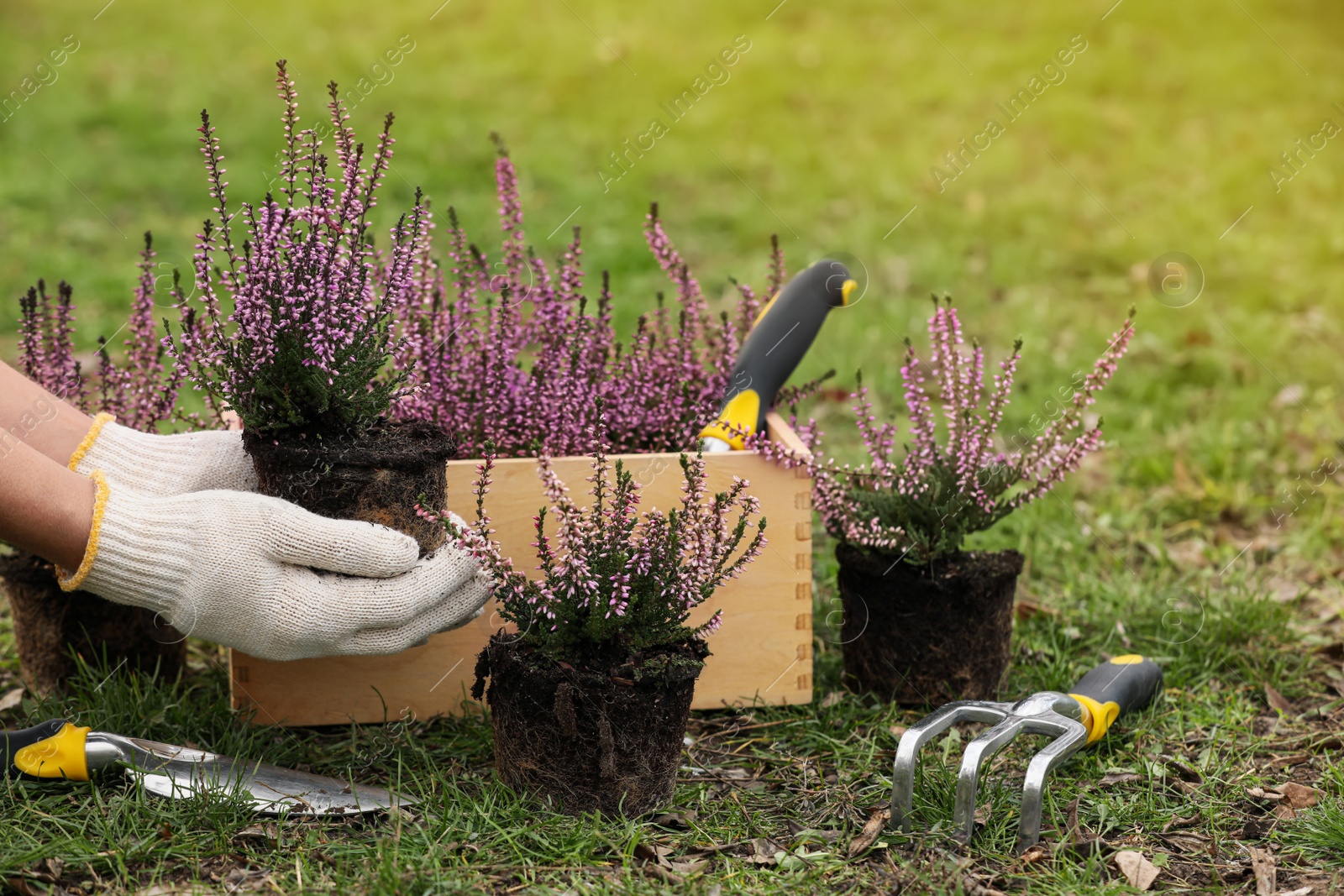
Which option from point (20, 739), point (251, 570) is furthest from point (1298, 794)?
point (20, 739)

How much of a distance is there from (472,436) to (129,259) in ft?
11.9

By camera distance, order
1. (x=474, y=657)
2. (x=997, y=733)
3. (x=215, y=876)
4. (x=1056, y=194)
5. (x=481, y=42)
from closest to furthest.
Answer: (x=215, y=876) → (x=997, y=733) → (x=474, y=657) → (x=1056, y=194) → (x=481, y=42)

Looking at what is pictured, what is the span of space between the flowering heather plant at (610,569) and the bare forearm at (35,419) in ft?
2.84

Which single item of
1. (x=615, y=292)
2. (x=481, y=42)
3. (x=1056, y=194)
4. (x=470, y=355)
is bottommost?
(x=470, y=355)

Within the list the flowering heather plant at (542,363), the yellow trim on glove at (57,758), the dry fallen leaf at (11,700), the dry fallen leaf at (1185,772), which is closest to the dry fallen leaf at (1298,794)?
the dry fallen leaf at (1185,772)

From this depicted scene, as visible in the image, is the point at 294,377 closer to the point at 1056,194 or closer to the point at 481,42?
the point at 1056,194

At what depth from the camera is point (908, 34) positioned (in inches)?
303

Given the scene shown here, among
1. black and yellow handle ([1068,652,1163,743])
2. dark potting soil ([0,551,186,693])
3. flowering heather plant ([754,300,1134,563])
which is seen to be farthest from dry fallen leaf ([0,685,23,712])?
black and yellow handle ([1068,652,1163,743])

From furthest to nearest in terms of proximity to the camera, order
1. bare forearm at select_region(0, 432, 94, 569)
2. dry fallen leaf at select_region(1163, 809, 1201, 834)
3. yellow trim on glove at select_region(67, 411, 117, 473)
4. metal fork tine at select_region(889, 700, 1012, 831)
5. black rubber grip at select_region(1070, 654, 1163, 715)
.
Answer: black rubber grip at select_region(1070, 654, 1163, 715), yellow trim on glove at select_region(67, 411, 117, 473), dry fallen leaf at select_region(1163, 809, 1201, 834), metal fork tine at select_region(889, 700, 1012, 831), bare forearm at select_region(0, 432, 94, 569)

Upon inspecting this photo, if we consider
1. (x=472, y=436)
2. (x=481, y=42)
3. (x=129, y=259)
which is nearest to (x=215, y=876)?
(x=472, y=436)

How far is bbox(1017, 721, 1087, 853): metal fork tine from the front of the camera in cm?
205

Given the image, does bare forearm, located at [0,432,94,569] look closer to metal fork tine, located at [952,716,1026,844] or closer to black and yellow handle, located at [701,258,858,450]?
black and yellow handle, located at [701,258,858,450]

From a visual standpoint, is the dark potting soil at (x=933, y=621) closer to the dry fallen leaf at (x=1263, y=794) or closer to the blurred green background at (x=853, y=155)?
the dry fallen leaf at (x=1263, y=794)

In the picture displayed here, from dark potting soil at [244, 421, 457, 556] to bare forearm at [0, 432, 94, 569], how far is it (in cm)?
31
